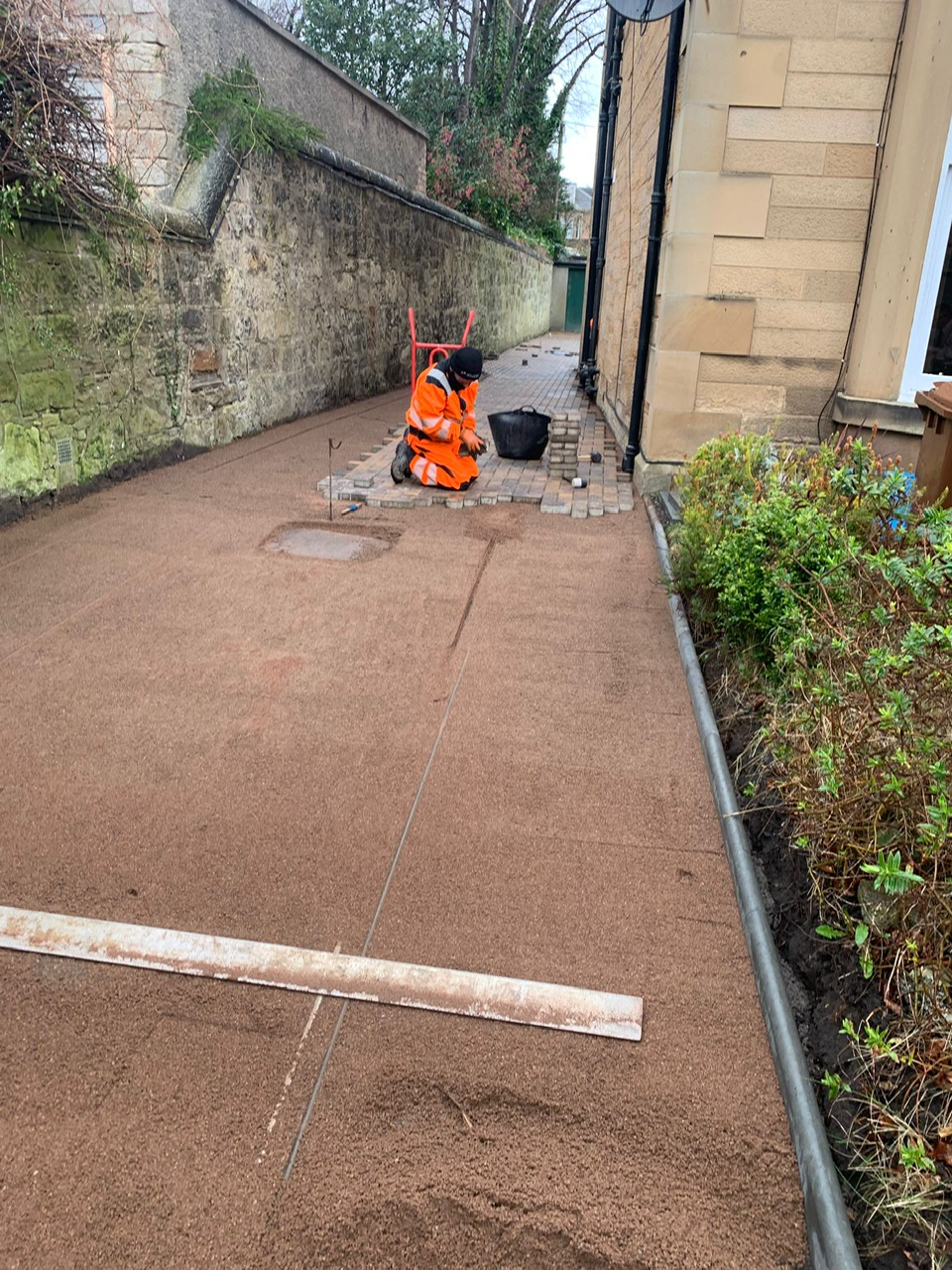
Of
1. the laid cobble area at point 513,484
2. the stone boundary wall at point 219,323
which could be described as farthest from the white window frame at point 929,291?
the stone boundary wall at point 219,323

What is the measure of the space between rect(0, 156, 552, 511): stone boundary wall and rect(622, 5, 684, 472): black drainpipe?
4303 mm

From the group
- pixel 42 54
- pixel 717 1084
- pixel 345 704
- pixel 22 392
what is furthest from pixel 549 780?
pixel 42 54

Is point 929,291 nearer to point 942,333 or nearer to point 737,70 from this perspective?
point 942,333

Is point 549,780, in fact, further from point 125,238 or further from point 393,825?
point 125,238

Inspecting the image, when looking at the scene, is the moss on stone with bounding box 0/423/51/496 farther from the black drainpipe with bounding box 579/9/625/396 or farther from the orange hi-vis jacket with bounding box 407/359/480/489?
the black drainpipe with bounding box 579/9/625/396

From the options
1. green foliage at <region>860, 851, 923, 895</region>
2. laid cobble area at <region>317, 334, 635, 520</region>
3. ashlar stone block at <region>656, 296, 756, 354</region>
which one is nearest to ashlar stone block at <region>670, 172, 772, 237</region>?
ashlar stone block at <region>656, 296, 756, 354</region>

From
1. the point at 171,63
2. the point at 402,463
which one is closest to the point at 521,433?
the point at 402,463

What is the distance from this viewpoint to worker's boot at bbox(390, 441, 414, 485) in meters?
7.73

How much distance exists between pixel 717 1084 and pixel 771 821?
1214 mm

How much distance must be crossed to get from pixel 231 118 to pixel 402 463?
175 inches

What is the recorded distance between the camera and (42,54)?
576 centimetres

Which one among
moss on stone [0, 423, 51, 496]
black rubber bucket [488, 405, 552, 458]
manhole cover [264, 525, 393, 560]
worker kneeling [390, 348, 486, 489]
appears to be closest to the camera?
manhole cover [264, 525, 393, 560]

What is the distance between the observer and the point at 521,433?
28.7 feet

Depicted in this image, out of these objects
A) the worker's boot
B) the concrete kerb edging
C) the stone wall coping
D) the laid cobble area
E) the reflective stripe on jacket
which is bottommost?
the concrete kerb edging
